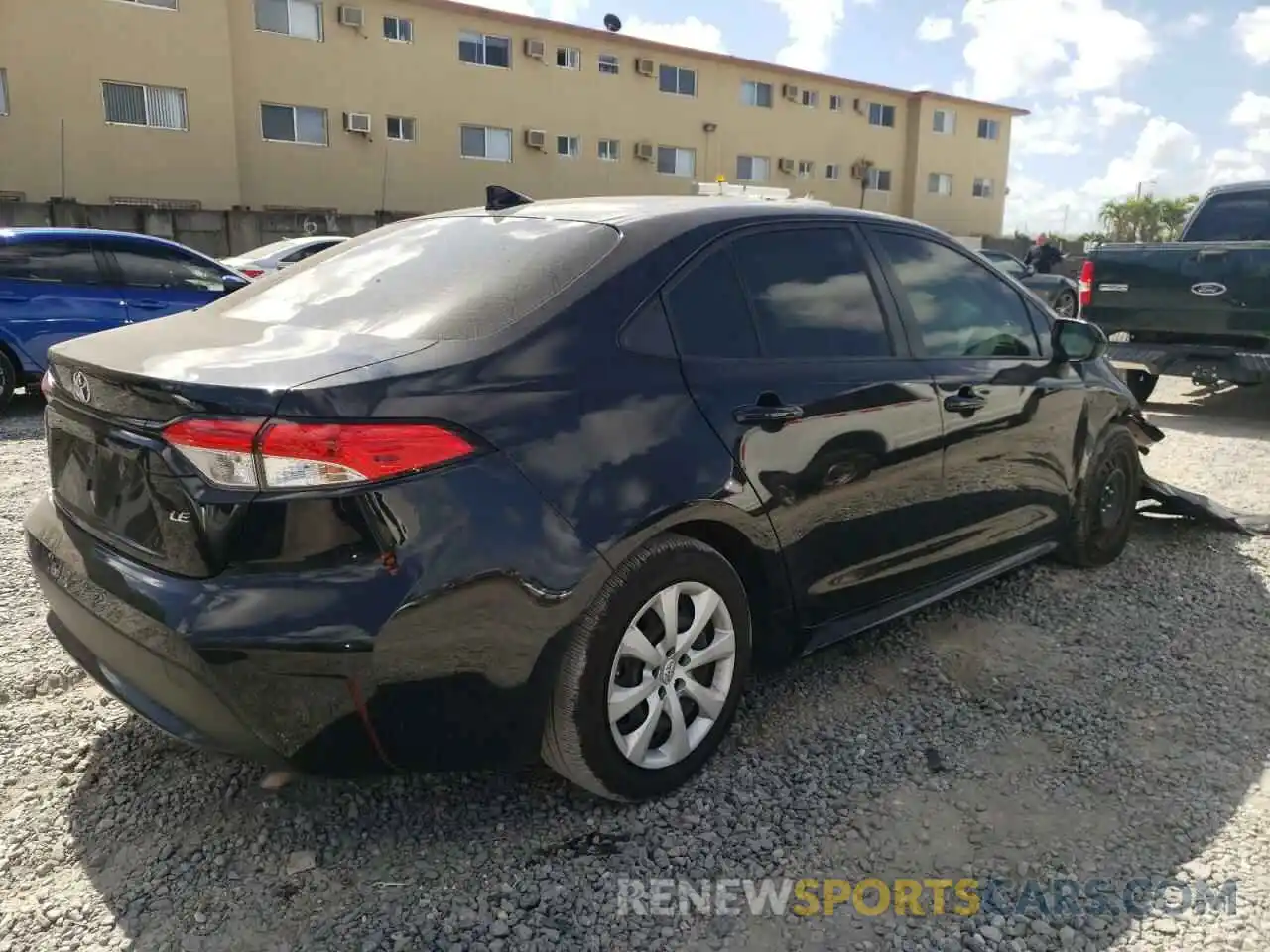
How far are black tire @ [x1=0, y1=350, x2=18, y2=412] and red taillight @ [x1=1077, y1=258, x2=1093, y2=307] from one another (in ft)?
30.6

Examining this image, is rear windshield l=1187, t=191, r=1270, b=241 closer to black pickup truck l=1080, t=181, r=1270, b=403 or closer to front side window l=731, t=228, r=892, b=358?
black pickup truck l=1080, t=181, r=1270, b=403

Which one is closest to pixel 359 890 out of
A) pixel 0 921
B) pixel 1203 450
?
pixel 0 921

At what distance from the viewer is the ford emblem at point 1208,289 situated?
776 centimetres

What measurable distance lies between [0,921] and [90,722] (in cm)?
92

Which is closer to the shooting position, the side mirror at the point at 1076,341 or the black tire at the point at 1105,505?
the side mirror at the point at 1076,341

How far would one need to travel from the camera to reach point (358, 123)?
23.1 metres

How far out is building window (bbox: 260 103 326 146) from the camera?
22.3 m

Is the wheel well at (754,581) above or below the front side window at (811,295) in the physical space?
below

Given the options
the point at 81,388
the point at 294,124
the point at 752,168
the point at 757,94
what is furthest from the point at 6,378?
the point at 757,94

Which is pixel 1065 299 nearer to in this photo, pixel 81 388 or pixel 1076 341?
pixel 1076 341

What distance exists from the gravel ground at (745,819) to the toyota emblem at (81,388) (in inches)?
A: 43.8

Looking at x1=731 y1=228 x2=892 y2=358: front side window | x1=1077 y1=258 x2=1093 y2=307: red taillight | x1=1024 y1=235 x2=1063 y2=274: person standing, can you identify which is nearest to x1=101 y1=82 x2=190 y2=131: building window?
x1=1024 y1=235 x2=1063 y2=274: person standing

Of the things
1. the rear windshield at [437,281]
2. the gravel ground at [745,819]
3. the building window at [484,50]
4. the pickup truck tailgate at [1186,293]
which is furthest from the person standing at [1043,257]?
the rear windshield at [437,281]

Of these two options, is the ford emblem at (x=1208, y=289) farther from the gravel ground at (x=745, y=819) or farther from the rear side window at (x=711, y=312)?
the rear side window at (x=711, y=312)
